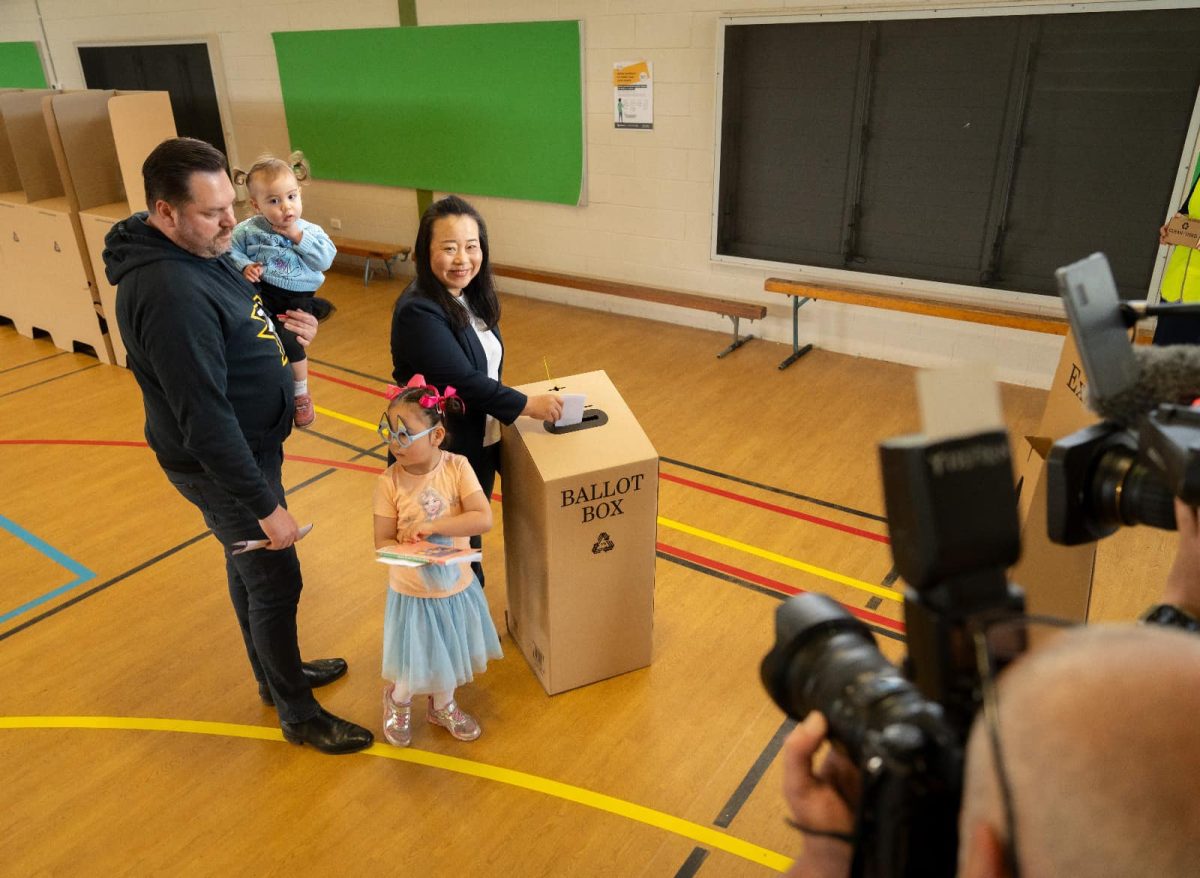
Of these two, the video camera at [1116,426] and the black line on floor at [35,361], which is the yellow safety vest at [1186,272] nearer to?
the video camera at [1116,426]

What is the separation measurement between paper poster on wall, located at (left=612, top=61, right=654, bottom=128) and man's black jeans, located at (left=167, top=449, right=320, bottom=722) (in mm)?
4286

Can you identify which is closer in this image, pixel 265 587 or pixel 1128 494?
pixel 1128 494

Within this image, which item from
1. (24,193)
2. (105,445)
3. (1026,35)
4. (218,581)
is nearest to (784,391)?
(1026,35)

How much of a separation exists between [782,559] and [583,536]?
122 cm

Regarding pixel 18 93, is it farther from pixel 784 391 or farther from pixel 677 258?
pixel 784 391

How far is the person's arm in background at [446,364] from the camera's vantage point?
7.57ft

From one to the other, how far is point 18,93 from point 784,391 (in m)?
5.44

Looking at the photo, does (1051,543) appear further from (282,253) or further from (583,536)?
(282,253)

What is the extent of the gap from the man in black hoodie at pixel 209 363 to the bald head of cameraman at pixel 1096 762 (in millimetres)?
1715

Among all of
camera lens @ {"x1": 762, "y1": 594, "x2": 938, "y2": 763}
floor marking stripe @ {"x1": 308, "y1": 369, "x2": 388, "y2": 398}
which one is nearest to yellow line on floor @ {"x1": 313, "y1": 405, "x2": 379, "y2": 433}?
floor marking stripe @ {"x1": 308, "y1": 369, "x2": 388, "y2": 398}

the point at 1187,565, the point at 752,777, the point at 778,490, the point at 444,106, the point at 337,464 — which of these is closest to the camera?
the point at 1187,565

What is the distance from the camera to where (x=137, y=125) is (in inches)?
185

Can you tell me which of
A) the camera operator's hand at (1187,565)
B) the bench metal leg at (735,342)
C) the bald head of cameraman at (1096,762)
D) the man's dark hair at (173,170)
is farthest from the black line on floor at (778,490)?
the bald head of cameraman at (1096,762)

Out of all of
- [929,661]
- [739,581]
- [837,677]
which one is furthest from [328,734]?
[929,661]
